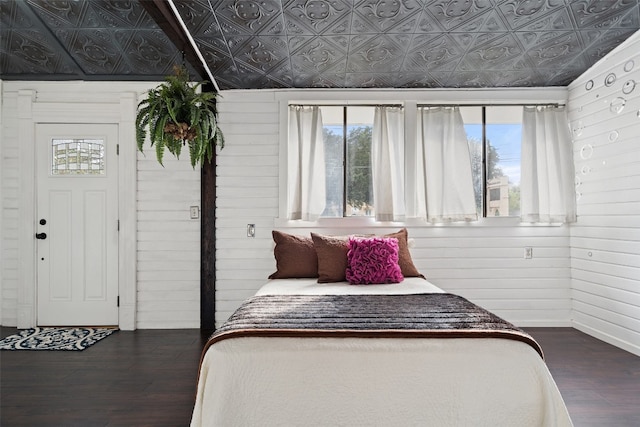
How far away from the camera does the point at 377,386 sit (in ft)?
5.48

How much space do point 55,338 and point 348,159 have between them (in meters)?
3.20

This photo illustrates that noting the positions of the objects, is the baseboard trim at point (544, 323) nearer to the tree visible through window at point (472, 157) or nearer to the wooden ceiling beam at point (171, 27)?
the tree visible through window at point (472, 157)

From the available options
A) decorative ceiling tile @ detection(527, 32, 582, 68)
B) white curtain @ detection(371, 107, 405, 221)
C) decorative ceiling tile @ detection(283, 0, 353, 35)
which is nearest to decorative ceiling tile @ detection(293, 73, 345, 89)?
white curtain @ detection(371, 107, 405, 221)

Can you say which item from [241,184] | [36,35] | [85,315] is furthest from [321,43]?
[85,315]

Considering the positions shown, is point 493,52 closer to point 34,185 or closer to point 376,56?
point 376,56

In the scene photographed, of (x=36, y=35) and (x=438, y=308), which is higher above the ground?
(x=36, y=35)

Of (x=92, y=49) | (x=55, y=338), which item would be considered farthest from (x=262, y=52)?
(x=55, y=338)

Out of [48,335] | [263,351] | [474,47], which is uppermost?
[474,47]

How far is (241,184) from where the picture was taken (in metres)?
3.94

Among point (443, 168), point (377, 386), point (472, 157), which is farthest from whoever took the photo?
point (472, 157)

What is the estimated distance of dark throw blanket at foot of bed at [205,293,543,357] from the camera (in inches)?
69.0

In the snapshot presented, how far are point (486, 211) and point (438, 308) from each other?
7.19 ft

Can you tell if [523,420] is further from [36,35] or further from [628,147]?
[36,35]

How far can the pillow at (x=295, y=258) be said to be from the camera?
10.8 ft
